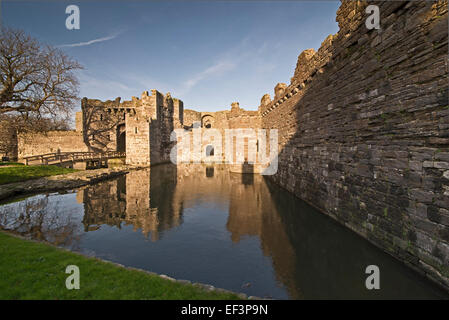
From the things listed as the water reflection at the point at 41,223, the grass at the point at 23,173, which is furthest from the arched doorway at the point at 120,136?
the water reflection at the point at 41,223

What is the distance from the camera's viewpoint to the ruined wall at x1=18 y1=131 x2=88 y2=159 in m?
26.3

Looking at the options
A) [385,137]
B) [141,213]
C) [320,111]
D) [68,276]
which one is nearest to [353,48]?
[320,111]

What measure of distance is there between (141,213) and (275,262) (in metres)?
5.62

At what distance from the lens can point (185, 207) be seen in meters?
8.71

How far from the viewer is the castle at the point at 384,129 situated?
3443 mm

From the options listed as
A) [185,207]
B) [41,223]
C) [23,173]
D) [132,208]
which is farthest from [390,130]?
[23,173]

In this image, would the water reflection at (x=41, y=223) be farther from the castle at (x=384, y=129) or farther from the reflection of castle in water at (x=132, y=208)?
the castle at (x=384, y=129)

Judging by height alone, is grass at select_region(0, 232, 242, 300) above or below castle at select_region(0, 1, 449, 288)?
below

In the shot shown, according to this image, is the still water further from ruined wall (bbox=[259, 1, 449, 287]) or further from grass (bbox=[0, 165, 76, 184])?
grass (bbox=[0, 165, 76, 184])

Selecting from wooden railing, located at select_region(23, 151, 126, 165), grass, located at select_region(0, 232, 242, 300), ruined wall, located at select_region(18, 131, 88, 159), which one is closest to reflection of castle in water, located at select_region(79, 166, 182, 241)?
grass, located at select_region(0, 232, 242, 300)

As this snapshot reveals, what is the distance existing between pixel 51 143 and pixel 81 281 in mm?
32105

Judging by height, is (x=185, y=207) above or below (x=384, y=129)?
below

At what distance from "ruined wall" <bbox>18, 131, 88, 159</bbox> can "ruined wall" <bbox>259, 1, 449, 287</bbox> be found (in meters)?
31.6

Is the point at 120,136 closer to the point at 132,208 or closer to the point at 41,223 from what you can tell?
the point at 132,208
